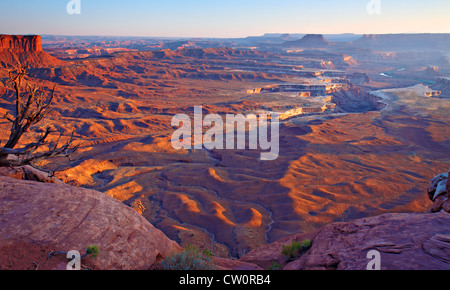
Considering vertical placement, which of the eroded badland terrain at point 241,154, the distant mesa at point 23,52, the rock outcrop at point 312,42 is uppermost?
the rock outcrop at point 312,42

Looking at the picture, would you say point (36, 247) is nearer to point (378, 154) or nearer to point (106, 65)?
point (378, 154)

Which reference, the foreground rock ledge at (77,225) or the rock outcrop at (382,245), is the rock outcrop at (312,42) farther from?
the foreground rock ledge at (77,225)

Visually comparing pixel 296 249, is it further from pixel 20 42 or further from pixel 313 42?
pixel 313 42

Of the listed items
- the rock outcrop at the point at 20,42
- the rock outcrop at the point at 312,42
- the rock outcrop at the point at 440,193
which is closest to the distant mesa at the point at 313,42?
the rock outcrop at the point at 312,42

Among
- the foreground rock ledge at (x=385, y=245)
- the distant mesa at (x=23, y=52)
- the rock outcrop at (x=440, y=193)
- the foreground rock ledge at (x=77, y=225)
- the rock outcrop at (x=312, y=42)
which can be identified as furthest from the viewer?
the rock outcrop at (x=312, y=42)

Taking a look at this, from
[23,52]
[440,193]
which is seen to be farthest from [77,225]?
[23,52]

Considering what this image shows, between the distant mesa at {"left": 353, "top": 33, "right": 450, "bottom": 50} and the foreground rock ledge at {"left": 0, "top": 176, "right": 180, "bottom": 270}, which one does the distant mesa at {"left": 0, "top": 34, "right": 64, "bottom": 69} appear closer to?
the foreground rock ledge at {"left": 0, "top": 176, "right": 180, "bottom": 270}

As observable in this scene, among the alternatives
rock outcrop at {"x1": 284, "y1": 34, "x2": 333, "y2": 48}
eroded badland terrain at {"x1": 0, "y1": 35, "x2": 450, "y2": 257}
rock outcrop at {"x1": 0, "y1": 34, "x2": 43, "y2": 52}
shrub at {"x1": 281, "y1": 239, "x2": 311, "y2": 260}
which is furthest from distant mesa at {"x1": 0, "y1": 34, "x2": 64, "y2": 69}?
rock outcrop at {"x1": 284, "y1": 34, "x2": 333, "y2": 48}
